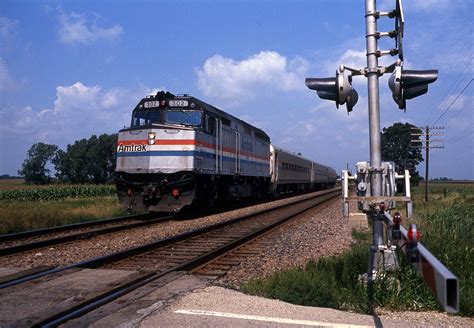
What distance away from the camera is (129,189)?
14812 mm

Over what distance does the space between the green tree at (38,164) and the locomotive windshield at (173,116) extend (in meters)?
78.5

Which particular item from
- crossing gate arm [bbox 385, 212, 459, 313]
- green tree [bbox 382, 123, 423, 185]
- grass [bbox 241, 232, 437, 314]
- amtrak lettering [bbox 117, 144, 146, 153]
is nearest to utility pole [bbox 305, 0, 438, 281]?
grass [bbox 241, 232, 437, 314]

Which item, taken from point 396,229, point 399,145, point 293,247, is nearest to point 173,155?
point 293,247

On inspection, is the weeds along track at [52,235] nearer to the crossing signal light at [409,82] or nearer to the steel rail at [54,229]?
the steel rail at [54,229]

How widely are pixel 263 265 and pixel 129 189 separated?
26.2 ft

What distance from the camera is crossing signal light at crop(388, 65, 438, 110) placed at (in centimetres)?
486

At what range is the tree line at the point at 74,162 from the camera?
8881 centimetres

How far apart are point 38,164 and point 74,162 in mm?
6783

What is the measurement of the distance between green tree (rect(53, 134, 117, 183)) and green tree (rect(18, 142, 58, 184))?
6.10 feet

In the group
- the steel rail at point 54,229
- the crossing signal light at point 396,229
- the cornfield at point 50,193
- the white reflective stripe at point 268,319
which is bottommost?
the white reflective stripe at point 268,319

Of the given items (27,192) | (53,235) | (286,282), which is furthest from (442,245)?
(27,192)

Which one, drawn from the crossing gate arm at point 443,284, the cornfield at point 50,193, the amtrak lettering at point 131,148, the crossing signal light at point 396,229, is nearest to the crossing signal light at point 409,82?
the crossing signal light at point 396,229

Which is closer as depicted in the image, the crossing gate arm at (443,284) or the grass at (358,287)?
the crossing gate arm at (443,284)

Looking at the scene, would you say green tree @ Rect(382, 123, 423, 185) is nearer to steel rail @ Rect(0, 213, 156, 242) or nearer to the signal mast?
steel rail @ Rect(0, 213, 156, 242)
